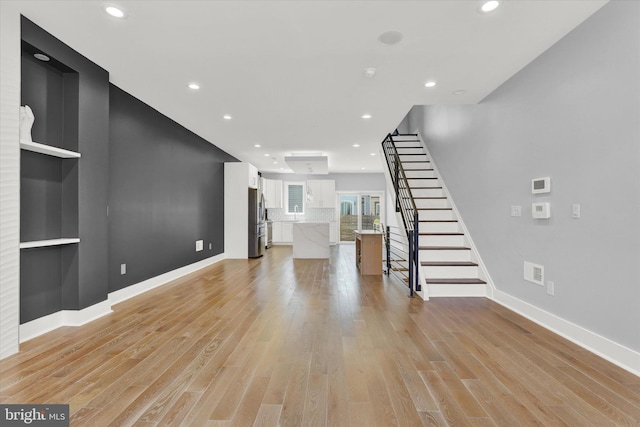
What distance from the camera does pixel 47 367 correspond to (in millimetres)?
2158

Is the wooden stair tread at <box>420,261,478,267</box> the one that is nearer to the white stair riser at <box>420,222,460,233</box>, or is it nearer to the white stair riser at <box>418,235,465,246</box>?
the white stair riser at <box>418,235,465,246</box>

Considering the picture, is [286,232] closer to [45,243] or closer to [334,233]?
[334,233]

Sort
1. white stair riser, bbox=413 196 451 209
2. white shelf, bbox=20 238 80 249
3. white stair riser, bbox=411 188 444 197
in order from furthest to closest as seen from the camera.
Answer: white stair riser, bbox=411 188 444 197
white stair riser, bbox=413 196 451 209
white shelf, bbox=20 238 80 249

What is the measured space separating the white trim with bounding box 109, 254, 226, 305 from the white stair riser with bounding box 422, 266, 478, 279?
407 cm

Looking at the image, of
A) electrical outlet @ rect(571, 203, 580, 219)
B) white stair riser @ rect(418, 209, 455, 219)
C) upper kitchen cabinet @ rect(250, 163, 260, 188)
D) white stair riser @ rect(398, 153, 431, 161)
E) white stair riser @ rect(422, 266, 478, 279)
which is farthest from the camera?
upper kitchen cabinet @ rect(250, 163, 260, 188)

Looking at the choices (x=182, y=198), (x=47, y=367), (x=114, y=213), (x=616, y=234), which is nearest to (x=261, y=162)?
(x=182, y=198)

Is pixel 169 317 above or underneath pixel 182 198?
underneath

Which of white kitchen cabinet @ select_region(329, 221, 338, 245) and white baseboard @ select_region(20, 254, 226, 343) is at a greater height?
white kitchen cabinet @ select_region(329, 221, 338, 245)

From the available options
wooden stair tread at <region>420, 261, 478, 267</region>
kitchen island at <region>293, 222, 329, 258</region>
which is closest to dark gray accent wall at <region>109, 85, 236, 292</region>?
kitchen island at <region>293, 222, 329, 258</region>

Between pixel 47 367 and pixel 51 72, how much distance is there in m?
2.70

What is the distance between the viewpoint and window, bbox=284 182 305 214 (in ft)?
37.9

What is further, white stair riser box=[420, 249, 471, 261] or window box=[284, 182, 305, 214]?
window box=[284, 182, 305, 214]

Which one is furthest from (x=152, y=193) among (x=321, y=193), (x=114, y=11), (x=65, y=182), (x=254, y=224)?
(x=321, y=193)

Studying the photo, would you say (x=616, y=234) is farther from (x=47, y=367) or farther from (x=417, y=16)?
(x=47, y=367)
